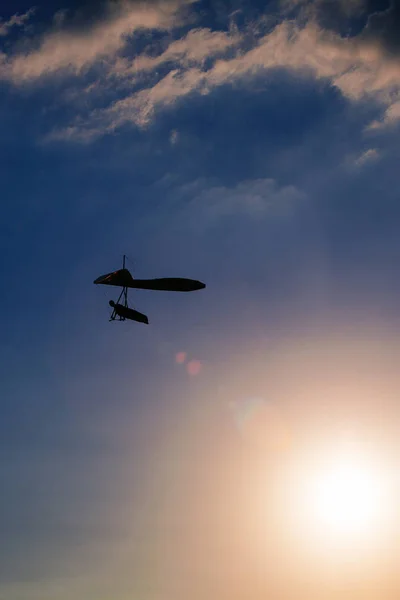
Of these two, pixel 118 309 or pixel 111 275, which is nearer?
pixel 118 309

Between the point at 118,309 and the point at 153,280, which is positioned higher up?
the point at 153,280

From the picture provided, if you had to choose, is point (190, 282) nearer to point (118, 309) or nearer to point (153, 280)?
point (153, 280)

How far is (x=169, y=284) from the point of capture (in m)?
115

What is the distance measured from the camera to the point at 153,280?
11519cm

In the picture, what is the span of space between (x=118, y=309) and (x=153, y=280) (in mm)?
12408

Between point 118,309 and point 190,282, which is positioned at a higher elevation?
point 190,282

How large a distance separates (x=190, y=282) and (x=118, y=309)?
14.6 metres

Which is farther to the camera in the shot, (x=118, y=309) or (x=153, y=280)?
(x=153, y=280)

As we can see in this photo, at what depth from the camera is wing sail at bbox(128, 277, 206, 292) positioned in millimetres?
112831

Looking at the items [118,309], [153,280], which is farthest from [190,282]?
[118,309]

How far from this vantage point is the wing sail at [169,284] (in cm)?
11283

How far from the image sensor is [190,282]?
113 m

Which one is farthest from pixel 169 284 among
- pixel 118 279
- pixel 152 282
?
pixel 118 279

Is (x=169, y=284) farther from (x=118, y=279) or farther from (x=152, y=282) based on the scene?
(x=118, y=279)
